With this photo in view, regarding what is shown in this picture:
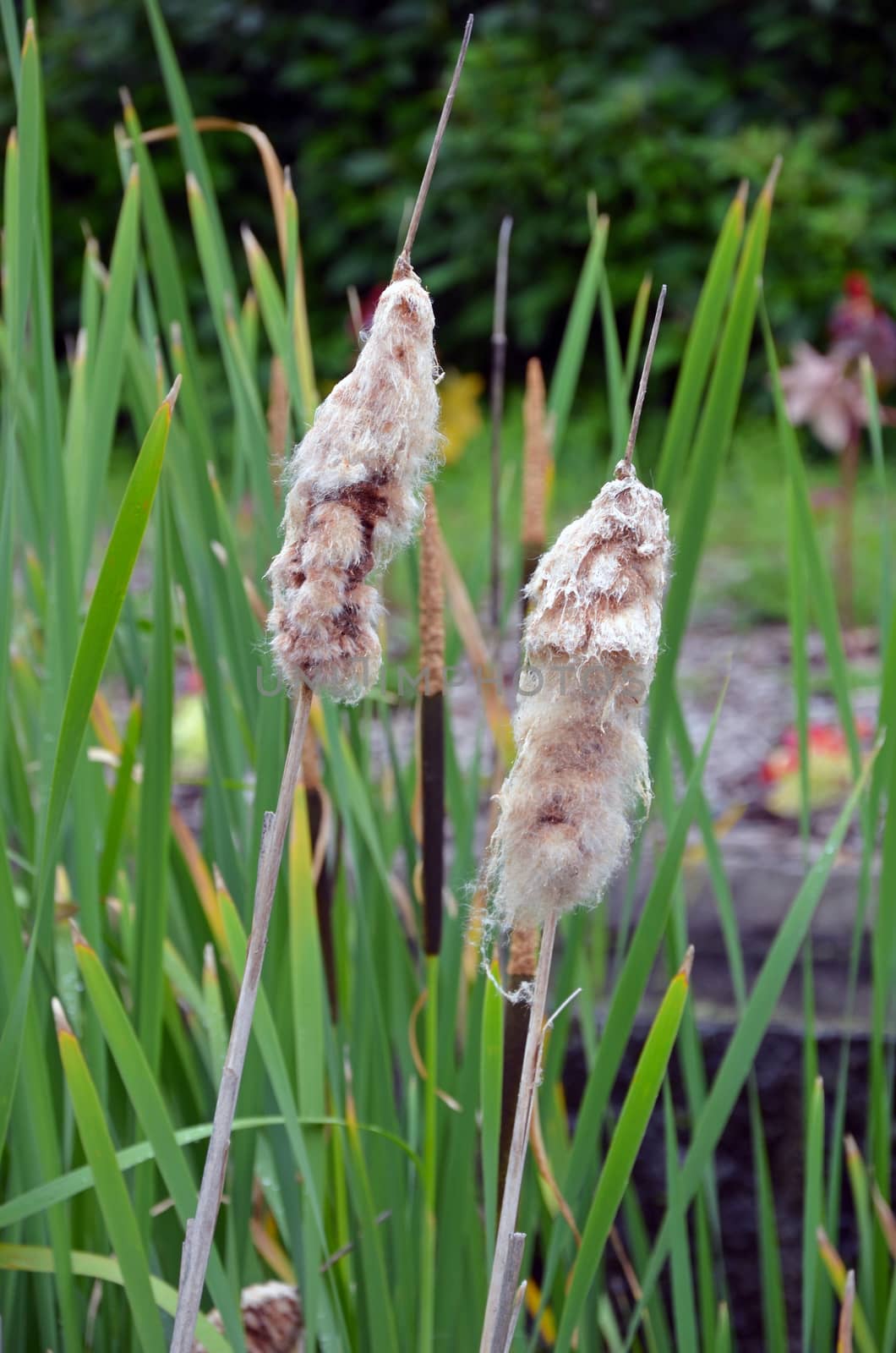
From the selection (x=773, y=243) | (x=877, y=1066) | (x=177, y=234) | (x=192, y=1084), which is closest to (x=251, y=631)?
(x=192, y=1084)

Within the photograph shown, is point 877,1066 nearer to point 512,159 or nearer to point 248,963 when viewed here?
point 248,963

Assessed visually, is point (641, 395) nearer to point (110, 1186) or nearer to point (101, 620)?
point (101, 620)

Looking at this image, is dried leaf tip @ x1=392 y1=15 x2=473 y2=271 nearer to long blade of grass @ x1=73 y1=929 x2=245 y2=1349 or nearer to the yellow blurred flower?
long blade of grass @ x1=73 y1=929 x2=245 y2=1349

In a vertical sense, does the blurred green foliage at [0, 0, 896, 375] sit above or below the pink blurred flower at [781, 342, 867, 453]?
above

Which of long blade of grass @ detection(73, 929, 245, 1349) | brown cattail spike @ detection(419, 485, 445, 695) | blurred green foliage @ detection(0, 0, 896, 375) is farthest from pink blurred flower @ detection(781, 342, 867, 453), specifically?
long blade of grass @ detection(73, 929, 245, 1349)

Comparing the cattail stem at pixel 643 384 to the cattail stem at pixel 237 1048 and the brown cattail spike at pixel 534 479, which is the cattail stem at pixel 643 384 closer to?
the cattail stem at pixel 237 1048

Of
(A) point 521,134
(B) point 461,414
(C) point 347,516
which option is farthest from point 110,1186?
(A) point 521,134
